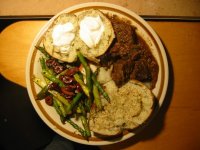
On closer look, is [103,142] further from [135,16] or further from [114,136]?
[135,16]

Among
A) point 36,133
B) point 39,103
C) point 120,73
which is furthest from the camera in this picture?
point 36,133

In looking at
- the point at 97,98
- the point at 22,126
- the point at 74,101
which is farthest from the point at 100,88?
the point at 22,126

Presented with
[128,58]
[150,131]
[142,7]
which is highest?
[142,7]

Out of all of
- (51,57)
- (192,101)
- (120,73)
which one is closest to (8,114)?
(51,57)

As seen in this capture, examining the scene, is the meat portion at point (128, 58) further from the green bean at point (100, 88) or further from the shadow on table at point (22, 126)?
the shadow on table at point (22, 126)

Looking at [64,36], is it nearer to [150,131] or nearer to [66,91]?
[66,91]

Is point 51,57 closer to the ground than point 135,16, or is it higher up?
closer to the ground
